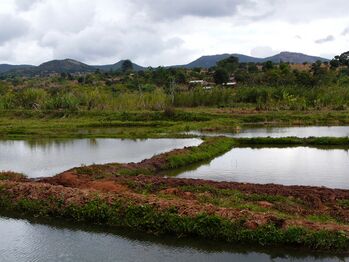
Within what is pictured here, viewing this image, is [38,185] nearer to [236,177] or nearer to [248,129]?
[236,177]

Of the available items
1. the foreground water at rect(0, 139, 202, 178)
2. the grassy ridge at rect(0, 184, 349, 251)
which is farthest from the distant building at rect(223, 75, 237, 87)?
the grassy ridge at rect(0, 184, 349, 251)

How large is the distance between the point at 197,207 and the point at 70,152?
16.5m

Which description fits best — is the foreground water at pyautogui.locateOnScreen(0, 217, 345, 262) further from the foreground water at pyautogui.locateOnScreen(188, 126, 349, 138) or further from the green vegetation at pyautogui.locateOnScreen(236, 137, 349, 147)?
the foreground water at pyautogui.locateOnScreen(188, 126, 349, 138)

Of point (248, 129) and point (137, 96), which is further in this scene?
point (137, 96)

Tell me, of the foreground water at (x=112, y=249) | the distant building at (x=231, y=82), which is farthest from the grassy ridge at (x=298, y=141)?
the distant building at (x=231, y=82)

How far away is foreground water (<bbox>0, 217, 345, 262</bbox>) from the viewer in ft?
33.8

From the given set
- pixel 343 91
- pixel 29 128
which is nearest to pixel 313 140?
pixel 29 128

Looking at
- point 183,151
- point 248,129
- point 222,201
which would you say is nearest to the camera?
point 222,201

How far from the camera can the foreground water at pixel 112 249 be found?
1031 cm

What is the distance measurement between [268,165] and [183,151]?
453 cm

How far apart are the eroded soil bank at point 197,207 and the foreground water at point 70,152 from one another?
5364mm

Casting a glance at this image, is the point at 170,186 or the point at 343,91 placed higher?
the point at 343,91

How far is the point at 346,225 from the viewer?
11047 millimetres

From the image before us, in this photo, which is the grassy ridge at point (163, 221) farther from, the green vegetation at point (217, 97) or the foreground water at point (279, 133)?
the green vegetation at point (217, 97)
